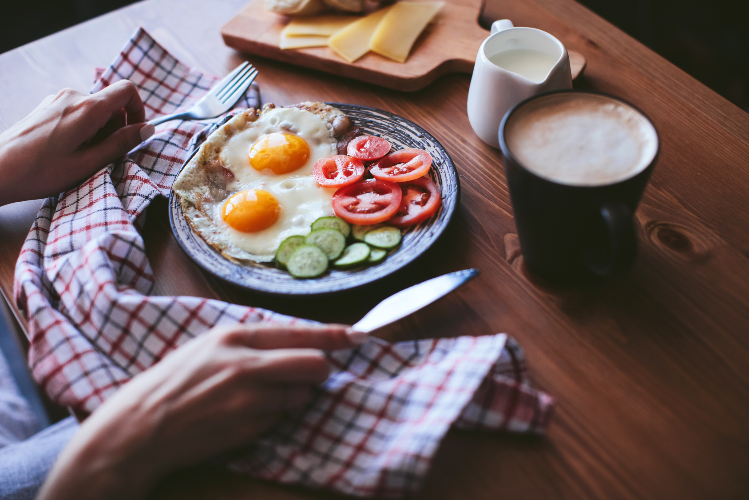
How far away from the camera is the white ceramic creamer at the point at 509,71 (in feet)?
4.82

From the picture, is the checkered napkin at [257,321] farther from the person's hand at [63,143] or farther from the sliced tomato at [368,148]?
the sliced tomato at [368,148]

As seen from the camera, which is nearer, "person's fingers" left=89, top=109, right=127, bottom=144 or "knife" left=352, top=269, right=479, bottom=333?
"knife" left=352, top=269, right=479, bottom=333

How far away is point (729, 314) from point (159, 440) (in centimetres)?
121

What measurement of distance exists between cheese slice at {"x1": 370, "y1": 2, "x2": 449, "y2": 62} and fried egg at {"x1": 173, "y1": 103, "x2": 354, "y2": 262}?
447 millimetres

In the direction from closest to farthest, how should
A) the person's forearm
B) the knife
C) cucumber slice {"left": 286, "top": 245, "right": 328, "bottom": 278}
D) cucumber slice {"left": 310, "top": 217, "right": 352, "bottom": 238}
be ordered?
the person's forearm < the knife < cucumber slice {"left": 286, "top": 245, "right": 328, "bottom": 278} < cucumber slice {"left": 310, "top": 217, "right": 352, "bottom": 238}

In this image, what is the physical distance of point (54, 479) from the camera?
89 centimetres

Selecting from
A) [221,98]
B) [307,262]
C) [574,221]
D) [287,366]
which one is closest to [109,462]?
[287,366]

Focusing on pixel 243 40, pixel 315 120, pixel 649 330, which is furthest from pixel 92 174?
pixel 649 330

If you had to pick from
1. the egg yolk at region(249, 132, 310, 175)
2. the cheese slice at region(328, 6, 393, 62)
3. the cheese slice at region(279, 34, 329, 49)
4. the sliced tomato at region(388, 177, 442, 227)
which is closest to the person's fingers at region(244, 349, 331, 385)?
the sliced tomato at region(388, 177, 442, 227)

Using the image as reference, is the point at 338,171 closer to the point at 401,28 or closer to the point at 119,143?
the point at 119,143

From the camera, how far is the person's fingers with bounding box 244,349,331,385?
0.98 metres

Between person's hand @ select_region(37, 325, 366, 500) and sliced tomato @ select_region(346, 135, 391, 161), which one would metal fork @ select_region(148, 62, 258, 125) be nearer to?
sliced tomato @ select_region(346, 135, 391, 161)

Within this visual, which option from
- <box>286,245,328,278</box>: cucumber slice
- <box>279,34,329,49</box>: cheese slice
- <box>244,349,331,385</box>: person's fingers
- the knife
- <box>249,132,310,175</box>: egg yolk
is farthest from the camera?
<box>279,34,329,49</box>: cheese slice

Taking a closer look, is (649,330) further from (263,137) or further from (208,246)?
(263,137)
